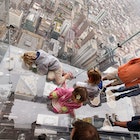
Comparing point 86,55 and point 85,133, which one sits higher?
point 86,55

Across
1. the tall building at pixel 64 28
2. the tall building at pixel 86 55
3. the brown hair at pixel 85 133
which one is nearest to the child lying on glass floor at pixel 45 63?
the brown hair at pixel 85 133

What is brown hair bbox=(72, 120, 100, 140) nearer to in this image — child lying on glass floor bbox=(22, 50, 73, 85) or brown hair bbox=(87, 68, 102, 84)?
brown hair bbox=(87, 68, 102, 84)

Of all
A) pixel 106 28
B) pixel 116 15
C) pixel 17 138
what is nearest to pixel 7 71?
pixel 17 138

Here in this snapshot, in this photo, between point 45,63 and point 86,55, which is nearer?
point 45,63

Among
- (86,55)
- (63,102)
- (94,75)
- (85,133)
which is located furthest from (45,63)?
(86,55)

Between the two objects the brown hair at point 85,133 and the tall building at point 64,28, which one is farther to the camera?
the tall building at point 64,28

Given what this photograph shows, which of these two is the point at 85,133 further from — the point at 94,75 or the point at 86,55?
the point at 86,55

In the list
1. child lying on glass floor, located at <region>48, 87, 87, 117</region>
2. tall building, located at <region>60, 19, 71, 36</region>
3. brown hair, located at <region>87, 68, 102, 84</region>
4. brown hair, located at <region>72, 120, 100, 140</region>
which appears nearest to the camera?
brown hair, located at <region>72, 120, 100, 140</region>

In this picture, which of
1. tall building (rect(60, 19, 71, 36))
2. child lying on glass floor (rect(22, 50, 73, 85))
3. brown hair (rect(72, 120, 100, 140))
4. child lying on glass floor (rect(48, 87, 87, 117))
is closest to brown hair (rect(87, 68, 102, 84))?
child lying on glass floor (rect(48, 87, 87, 117))

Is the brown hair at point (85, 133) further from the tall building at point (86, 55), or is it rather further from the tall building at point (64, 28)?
the tall building at point (64, 28)

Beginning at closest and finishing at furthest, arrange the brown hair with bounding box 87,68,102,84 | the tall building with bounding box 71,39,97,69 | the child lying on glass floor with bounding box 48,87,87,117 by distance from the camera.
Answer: the brown hair with bounding box 87,68,102,84, the child lying on glass floor with bounding box 48,87,87,117, the tall building with bounding box 71,39,97,69

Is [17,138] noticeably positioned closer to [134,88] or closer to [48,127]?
[48,127]
